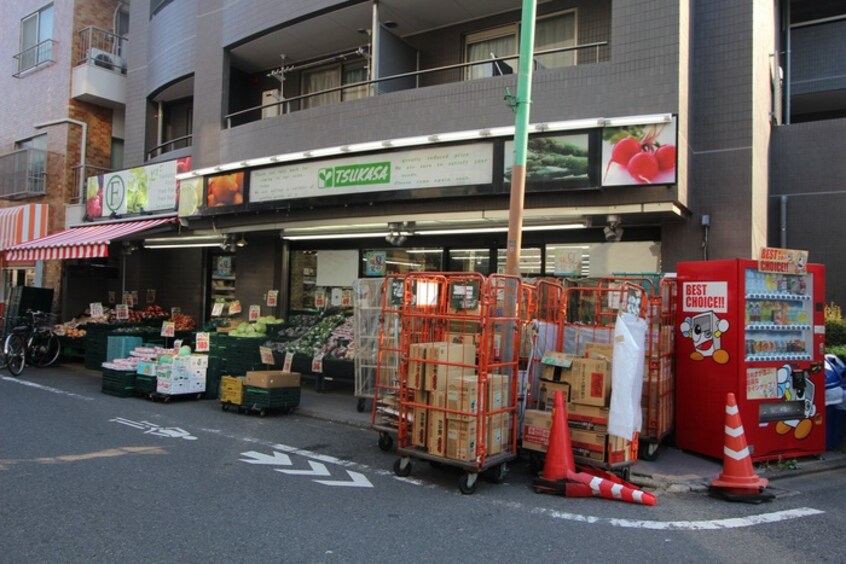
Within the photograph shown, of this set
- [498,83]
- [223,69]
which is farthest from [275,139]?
[498,83]

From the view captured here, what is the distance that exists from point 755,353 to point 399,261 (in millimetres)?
7833

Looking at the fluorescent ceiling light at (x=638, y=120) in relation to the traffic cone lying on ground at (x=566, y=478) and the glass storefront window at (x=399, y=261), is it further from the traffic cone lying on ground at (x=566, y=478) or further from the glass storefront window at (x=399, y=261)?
the glass storefront window at (x=399, y=261)

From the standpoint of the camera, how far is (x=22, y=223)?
20.4m

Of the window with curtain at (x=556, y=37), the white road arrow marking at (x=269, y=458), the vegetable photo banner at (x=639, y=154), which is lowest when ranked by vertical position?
the white road arrow marking at (x=269, y=458)

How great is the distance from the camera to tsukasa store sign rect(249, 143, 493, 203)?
397 inches

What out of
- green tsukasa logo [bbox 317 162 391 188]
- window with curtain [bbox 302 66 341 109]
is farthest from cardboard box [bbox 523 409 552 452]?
window with curtain [bbox 302 66 341 109]

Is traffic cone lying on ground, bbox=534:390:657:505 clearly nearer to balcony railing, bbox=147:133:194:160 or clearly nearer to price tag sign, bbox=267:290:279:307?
price tag sign, bbox=267:290:279:307

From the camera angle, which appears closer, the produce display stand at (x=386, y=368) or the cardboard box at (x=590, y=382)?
the cardboard box at (x=590, y=382)

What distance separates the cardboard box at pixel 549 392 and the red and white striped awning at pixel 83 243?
11.3m

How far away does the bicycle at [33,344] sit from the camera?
1349 cm

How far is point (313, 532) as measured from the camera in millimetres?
4770

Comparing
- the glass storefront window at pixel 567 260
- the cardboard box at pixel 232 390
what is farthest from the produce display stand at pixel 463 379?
the glass storefront window at pixel 567 260

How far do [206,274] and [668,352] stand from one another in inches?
553

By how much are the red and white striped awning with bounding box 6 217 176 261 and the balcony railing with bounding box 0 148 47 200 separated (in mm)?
4606
